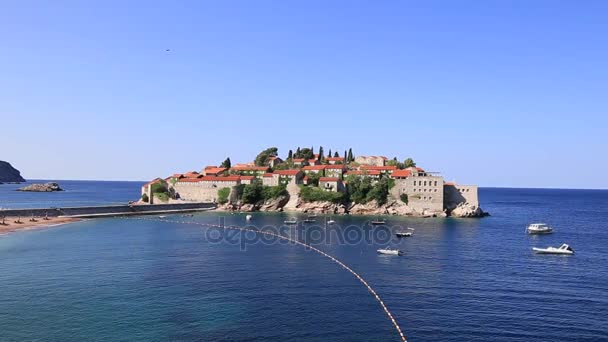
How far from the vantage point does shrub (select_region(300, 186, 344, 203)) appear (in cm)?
12081

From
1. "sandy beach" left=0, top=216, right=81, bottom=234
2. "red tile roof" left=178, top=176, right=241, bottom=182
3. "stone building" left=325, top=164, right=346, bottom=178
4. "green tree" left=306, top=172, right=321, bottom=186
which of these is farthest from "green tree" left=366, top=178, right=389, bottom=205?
"sandy beach" left=0, top=216, right=81, bottom=234

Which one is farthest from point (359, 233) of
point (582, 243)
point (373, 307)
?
point (373, 307)

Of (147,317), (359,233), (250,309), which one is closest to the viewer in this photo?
(147,317)

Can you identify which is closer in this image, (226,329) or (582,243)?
(226,329)

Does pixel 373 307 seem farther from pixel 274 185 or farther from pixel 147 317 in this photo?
pixel 274 185

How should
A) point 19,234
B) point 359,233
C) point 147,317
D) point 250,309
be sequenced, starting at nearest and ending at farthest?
point 147,317 < point 250,309 < point 19,234 < point 359,233

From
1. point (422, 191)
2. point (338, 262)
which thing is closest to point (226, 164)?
point (422, 191)

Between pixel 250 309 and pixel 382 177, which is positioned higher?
pixel 382 177

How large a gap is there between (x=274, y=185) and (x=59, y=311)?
98.5m

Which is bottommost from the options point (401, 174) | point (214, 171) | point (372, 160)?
point (401, 174)

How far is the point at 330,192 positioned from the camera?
121688mm

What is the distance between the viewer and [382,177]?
127 metres

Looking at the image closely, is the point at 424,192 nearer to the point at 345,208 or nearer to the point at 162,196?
the point at 345,208

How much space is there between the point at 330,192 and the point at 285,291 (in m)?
83.9
